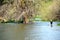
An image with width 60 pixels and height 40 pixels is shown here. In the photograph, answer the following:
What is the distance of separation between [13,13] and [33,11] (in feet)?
4.34

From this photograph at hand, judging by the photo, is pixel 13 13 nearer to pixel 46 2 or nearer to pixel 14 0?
pixel 14 0

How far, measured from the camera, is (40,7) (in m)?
15.3

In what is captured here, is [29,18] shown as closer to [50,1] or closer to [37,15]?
[37,15]

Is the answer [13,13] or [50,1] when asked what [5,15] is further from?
[50,1]

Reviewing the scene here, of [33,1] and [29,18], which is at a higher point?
[33,1]

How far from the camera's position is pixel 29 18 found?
15750 millimetres

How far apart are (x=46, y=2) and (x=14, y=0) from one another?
209 centimetres

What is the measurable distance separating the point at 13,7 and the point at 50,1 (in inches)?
95.2

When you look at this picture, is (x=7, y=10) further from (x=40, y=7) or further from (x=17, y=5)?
(x=40, y=7)

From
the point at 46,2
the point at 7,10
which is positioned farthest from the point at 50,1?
the point at 7,10

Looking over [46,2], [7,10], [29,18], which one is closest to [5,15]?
[7,10]

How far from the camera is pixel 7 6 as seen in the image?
53.1ft

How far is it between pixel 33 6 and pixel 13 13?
54.2 inches

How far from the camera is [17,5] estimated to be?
51.8 feet
